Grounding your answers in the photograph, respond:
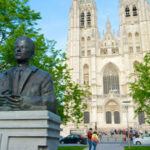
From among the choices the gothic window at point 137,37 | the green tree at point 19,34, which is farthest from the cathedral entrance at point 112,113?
the green tree at point 19,34

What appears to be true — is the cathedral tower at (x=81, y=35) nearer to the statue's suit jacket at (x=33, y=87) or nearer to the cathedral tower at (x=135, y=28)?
the cathedral tower at (x=135, y=28)

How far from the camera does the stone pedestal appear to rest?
7.03 ft

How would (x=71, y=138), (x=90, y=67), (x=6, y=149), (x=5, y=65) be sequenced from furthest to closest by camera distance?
(x=90, y=67)
(x=71, y=138)
(x=5, y=65)
(x=6, y=149)

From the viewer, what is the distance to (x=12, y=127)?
7.06 feet

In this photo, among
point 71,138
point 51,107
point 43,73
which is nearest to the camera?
point 51,107

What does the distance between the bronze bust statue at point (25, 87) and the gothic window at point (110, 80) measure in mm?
34798

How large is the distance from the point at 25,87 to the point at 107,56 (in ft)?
121

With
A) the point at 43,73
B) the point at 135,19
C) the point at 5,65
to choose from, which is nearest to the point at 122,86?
A: the point at 135,19

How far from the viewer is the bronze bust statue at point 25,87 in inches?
93.5

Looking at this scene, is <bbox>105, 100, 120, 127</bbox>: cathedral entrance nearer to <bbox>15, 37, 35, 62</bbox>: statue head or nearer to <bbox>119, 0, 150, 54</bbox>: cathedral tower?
<bbox>119, 0, 150, 54</bbox>: cathedral tower

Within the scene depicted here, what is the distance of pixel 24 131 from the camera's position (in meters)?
2.17

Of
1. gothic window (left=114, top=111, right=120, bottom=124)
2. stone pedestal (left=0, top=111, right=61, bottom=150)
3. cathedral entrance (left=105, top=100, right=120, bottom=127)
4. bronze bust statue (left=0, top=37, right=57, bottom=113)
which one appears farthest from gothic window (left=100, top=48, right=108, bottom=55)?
stone pedestal (left=0, top=111, right=61, bottom=150)

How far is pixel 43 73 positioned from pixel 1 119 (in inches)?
33.1

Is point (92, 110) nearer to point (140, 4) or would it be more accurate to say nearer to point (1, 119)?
point (140, 4)
